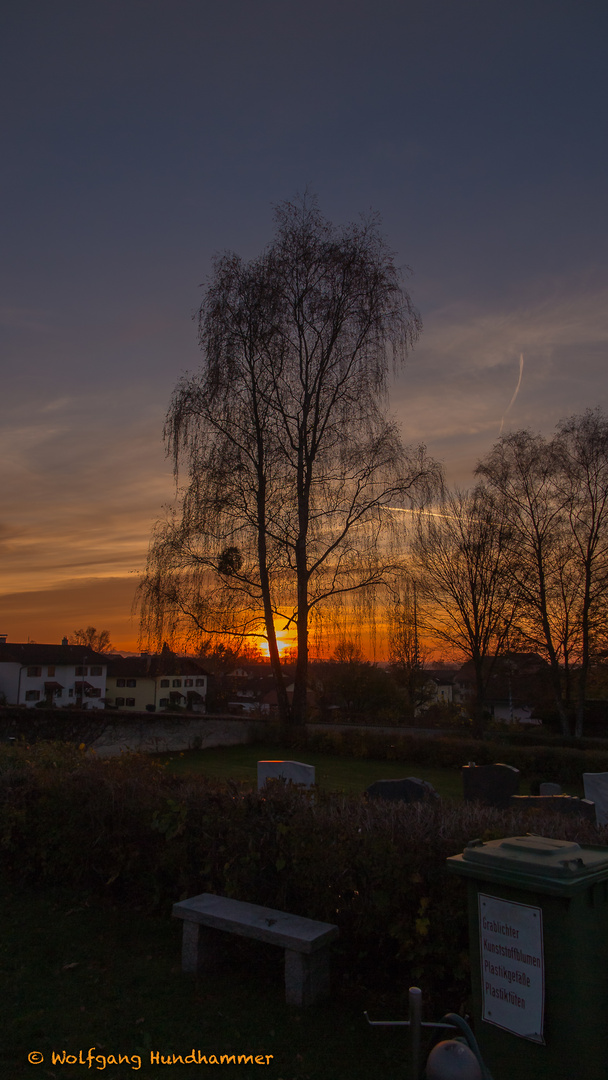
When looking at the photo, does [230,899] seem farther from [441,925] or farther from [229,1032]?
[441,925]

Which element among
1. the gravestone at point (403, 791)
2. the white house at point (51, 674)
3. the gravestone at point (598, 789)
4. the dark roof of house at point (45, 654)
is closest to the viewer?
the gravestone at point (403, 791)

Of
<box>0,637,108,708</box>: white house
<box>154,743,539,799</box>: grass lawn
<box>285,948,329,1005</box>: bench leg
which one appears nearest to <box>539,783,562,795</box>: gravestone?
<box>154,743,539,799</box>: grass lawn

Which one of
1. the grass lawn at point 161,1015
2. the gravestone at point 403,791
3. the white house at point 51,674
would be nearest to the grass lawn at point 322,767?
the gravestone at point 403,791

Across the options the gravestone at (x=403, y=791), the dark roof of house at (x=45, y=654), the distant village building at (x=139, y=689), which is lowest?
the distant village building at (x=139, y=689)

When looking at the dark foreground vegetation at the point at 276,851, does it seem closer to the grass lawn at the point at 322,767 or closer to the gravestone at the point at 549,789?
the gravestone at the point at 549,789

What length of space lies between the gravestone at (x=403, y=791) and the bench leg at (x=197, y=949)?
3289 mm

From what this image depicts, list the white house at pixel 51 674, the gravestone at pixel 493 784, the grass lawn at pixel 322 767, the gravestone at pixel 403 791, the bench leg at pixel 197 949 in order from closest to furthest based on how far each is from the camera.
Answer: the bench leg at pixel 197 949 < the gravestone at pixel 403 791 < the gravestone at pixel 493 784 < the grass lawn at pixel 322 767 < the white house at pixel 51 674

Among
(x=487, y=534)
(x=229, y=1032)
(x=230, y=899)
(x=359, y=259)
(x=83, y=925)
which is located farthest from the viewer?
(x=487, y=534)

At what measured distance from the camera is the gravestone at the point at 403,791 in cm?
802

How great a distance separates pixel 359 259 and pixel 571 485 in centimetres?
1470

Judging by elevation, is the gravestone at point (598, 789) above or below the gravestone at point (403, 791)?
below

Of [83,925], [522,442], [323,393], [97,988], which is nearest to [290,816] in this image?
[97,988]

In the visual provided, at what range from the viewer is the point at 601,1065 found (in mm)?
3027

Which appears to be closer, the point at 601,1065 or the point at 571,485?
the point at 601,1065
